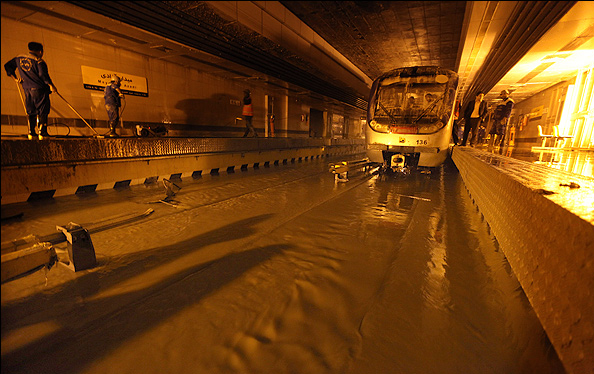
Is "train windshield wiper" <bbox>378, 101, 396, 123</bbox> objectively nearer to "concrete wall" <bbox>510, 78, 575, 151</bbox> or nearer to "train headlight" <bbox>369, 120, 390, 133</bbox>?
"train headlight" <bbox>369, 120, 390, 133</bbox>

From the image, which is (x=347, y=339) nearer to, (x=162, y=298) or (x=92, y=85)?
(x=162, y=298)

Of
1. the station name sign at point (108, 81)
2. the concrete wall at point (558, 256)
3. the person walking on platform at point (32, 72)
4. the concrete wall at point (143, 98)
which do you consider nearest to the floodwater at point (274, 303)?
the concrete wall at point (558, 256)

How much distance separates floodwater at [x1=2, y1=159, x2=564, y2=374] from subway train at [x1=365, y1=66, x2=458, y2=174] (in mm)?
3429

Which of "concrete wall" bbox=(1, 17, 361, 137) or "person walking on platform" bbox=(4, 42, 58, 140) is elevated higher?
"concrete wall" bbox=(1, 17, 361, 137)

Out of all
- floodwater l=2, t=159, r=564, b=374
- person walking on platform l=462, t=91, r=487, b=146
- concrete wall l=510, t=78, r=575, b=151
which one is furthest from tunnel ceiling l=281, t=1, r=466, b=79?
concrete wall l=510, t=78, r=575, b=151

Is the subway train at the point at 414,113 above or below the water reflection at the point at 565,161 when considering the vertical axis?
above

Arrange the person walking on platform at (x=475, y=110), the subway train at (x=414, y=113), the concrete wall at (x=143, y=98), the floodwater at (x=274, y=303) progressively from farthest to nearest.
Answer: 1. the person walking on platform at (x=475, y=110)
2. the concrete wall at (x=143, y=98)
3. the subway train at (x=414, y=113)
4. the floodwater at (x=274, y=303)

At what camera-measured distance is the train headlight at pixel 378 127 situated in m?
7.12

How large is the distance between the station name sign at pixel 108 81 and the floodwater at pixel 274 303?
5.91m

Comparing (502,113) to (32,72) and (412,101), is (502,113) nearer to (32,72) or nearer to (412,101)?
(412,101)

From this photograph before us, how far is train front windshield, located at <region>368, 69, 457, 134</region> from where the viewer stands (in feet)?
22.1

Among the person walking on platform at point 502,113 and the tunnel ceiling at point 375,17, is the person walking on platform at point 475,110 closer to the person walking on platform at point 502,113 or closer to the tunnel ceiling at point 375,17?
the person walking on platform at point 502,113

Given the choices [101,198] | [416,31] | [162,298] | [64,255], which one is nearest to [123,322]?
[162,298]

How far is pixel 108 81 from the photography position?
27.1ft
